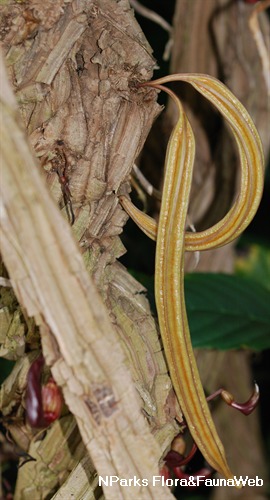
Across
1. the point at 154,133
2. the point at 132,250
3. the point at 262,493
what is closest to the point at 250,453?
the point at 262,493

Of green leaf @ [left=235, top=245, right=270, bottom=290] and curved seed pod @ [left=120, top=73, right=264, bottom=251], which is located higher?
curved seed pod @ [left=120, top=73, right=264, bottom=251]

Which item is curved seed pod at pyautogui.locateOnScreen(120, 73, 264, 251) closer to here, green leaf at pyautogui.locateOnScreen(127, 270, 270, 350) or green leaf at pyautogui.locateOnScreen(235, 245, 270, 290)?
green leaf at pyautogui.locateOnScreen(127, 270, 270, 350)

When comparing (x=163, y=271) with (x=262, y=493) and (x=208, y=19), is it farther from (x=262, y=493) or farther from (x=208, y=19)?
(x=262, y=493)

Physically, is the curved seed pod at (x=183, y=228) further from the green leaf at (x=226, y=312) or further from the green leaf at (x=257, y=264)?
the green leaf at (x=257, y=264)

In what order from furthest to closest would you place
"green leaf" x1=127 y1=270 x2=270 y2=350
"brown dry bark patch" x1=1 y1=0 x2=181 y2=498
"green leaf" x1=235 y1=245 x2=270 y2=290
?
"green leaf" x1=235 y1=245 x2=270 y2=290 → "green leaf" x1=127 y1=270 x2=270 y2=350 → "brown dry bark patch" x1=1 y1=0 x2=181 y2=498

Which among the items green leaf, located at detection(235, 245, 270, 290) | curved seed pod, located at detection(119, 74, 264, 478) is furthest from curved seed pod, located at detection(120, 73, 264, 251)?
green leaf, located at detection(235, 245, 270, 290)

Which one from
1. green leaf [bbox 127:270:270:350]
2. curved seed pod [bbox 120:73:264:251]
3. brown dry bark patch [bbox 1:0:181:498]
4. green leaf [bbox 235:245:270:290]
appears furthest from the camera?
green leaf [bbox 235:245:270:290]
